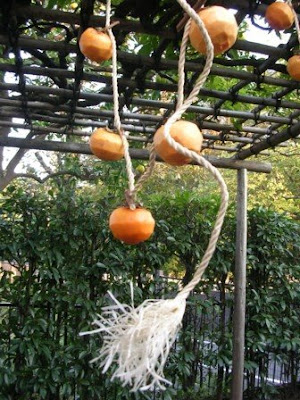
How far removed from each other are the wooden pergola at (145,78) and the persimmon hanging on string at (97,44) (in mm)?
133

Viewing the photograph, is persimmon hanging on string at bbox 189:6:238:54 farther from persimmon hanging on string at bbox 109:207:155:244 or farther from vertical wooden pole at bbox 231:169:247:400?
vertical wooden pole at bbox 231:169:247:400

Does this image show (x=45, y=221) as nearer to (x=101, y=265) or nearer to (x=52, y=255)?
(x=52, y=255)

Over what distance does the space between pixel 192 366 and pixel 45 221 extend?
5.31 feet

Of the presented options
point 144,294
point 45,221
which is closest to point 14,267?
point 45,221

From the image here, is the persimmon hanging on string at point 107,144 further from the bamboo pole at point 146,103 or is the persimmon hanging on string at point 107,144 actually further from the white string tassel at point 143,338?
the bamboo pole at point 146,103

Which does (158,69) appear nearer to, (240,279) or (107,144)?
(107,144)

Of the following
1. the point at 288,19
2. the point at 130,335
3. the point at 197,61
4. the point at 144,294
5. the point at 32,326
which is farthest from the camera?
the point at 144,294

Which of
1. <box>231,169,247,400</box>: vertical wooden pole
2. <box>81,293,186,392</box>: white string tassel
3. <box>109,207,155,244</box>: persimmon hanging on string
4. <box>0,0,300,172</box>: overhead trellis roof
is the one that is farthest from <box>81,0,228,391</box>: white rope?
<box>231,169,247,400</box>: vertical wooden pole

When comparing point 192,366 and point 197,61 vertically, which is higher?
point 197,61

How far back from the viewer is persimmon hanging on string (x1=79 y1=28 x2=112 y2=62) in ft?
2.56

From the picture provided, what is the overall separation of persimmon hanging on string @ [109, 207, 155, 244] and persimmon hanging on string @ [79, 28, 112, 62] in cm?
33

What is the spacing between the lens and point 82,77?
1650 mm

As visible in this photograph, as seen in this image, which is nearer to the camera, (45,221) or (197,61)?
Result: (197,61)

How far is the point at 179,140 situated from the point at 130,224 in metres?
0.15
